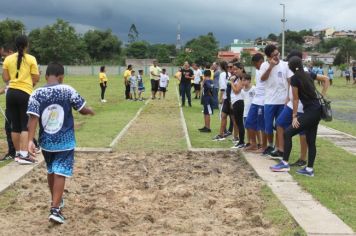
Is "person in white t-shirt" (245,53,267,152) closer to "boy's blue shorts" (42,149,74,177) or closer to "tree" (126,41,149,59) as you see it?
"boy's blue shorts" (42,149,74,177)

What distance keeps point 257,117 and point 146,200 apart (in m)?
3.90

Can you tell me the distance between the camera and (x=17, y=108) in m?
8.92

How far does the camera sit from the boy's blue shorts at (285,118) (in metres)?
8.88

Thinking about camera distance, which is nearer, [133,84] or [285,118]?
[285,118]

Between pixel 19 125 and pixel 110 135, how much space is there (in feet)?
13.3

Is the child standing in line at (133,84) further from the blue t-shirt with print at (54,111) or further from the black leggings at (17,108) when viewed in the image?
the blue t-shirt with print at (54,111)

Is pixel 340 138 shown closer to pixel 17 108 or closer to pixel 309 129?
pixel 309 129

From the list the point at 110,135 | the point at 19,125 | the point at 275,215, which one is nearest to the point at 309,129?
the point at 275,215

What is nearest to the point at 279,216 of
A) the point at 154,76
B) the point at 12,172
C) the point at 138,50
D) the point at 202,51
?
the point at 12,172

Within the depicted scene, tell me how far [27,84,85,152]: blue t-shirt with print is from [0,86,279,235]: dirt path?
35.1 inches

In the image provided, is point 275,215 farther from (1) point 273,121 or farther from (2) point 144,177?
(1) point 273,121

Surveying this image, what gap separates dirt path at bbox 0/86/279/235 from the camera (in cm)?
576

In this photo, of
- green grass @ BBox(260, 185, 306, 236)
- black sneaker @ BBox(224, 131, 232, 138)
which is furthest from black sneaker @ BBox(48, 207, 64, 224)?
black sneaker @ BBox(224, 131, 232, 138)

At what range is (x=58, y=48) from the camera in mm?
85562
